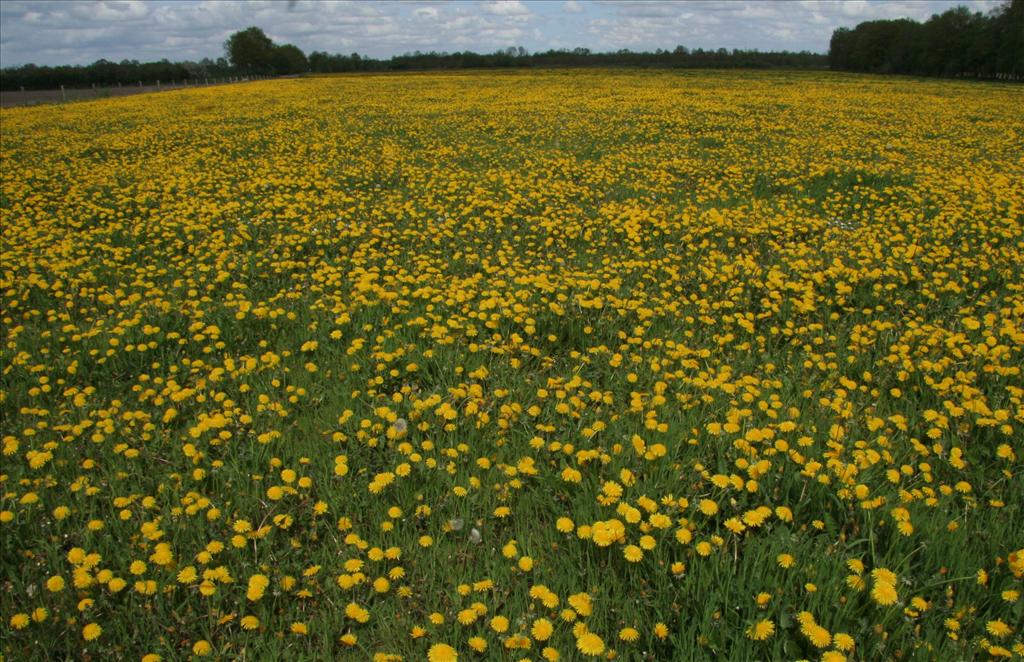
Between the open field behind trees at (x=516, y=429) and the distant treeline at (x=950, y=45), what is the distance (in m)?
63.6

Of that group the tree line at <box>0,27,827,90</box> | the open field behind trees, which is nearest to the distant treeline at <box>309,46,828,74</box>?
the tree line at <box>0,27,827,90</box>

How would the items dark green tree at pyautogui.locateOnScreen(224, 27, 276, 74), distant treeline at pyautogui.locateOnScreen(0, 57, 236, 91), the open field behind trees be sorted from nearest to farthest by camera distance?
the open field behind trees → distant treeline at pyautogui.locateOnScreen(0, 57, 236, 91) → dark green tree at pyautogui.locateOnScreen(224, 27, 276, 74)

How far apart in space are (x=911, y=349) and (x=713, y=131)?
42.1 ft

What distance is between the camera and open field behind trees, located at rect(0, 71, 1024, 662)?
7.23 ft

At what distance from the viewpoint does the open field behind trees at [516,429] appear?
2.20 meters

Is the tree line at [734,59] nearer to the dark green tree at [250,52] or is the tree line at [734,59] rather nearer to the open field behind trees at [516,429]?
the dark green tree at [250,52]

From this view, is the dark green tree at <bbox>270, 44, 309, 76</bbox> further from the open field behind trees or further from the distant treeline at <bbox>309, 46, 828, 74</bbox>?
the open field behind trees

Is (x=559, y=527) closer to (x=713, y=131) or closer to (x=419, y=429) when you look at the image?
(x=419, y=429)

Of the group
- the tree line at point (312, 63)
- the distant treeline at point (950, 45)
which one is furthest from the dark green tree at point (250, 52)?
the distant treeline at point (950, 45)

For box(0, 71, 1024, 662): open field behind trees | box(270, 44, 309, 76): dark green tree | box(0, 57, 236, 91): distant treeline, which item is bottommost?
box(0, 71, 1024, 662): open field behind trees

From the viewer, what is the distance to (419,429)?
3.27 meters

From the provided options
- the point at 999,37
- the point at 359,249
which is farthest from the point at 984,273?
the point at 999,37

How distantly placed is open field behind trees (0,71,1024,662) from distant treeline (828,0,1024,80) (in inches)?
2504

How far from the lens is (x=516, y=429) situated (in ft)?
11.0
